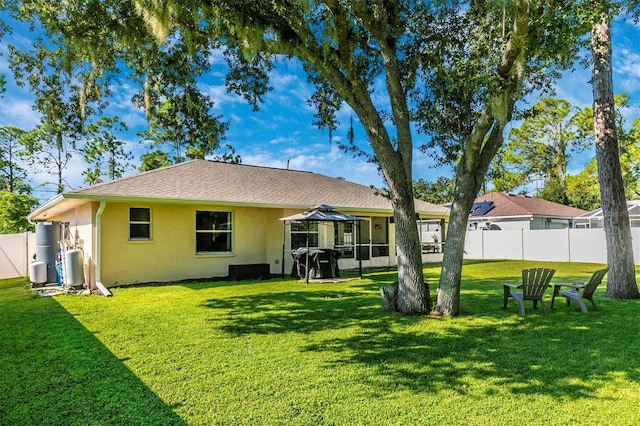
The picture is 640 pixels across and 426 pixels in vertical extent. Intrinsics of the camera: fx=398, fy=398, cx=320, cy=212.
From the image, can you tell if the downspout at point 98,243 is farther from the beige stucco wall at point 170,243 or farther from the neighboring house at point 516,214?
the neighboring house at point 516,214

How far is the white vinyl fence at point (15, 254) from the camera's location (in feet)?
50.8

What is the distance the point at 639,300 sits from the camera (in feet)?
27.9

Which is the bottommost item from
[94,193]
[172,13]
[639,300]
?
[639,300]

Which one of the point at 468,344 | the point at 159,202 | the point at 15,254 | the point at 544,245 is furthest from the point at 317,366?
the point at 544,245

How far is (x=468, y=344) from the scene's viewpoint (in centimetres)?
535

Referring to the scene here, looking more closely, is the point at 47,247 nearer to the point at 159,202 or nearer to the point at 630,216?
the point at 159,202

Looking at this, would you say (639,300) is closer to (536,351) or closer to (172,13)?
(536,351)

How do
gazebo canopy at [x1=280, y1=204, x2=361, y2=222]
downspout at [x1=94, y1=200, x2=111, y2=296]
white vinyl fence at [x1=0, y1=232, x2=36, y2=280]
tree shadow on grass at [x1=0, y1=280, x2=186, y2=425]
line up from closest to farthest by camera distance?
1. tree shadow on grass at [x1=0, y1=280, x2=186, y2=425]
2. downspout at [x1=94, y1=200, x2=111, y2=296]
3. gazebo canopy at [x1=280, y1=204, x2=361, y2=222]
4. white vinyl fence at [x1=0, y1=232, x2=36, y2=280]

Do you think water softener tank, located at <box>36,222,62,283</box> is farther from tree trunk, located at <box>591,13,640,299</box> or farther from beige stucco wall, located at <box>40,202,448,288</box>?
tree trunk, located at <box>591,13,640,299</box>

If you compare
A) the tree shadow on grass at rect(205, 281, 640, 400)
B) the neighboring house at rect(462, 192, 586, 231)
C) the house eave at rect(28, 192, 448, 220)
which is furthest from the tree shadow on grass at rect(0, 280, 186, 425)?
the neighboring house at rect(462, 192, 586, 231)

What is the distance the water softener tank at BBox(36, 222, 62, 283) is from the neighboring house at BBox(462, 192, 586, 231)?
23468 millimetres

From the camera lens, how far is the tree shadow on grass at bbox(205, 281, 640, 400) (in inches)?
161

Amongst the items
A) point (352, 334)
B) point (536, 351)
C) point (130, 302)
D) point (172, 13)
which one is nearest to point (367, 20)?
point (172, 13)

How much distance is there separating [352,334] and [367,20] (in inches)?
204
